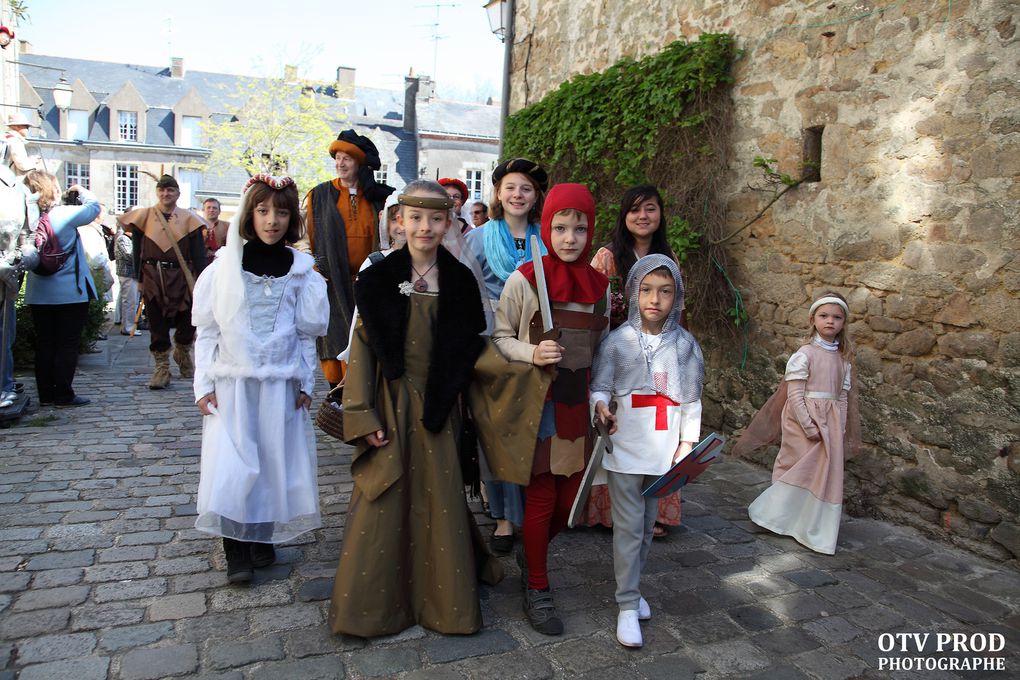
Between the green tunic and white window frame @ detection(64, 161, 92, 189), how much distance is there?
3923cm

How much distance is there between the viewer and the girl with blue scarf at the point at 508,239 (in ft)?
12.3

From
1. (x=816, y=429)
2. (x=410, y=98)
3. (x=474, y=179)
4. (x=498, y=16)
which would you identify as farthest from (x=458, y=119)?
(x=816, y=429)

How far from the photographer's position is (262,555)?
3400 millimetres

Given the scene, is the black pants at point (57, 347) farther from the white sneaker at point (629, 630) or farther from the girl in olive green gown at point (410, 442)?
the white sneaker at point (629, 630)

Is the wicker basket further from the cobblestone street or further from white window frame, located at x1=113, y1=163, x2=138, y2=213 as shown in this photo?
white window frame, located at x1=113, y1=163, x2=138, y2=213

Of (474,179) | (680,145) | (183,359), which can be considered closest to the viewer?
(680,145)

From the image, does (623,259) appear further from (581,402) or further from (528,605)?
(528,605)

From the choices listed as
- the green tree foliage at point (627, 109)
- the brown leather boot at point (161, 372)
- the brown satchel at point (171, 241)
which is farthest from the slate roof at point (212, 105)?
the brown leather boot at point (161, 372)

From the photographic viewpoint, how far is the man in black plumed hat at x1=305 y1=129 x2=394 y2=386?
5.07m

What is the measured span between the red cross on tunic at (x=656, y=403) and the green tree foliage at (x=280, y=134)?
32.4 metres

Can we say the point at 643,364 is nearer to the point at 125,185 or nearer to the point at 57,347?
the point at 57,347

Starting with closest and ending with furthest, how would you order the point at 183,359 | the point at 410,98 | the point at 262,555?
the point at 262,555
the point at 183,359
the point at 410,98

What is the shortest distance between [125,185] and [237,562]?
3833 cm

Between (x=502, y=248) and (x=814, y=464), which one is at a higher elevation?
(x=502, y=248)
